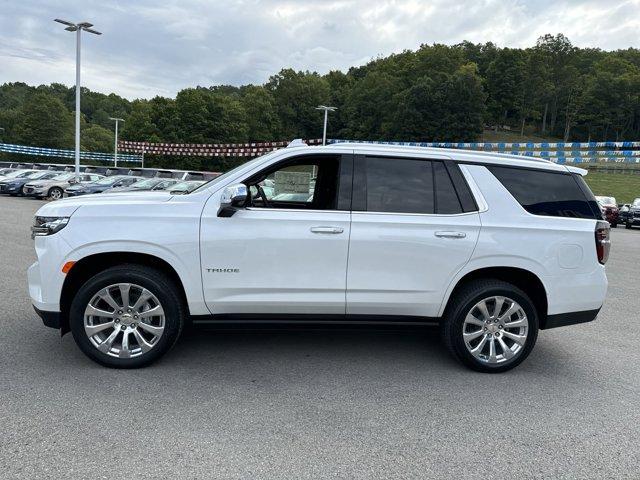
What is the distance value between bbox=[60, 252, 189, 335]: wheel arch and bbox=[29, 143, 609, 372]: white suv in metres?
0.01

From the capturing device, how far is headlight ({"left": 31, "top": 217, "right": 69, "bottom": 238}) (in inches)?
156

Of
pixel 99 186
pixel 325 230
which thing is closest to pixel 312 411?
pixel 325 230

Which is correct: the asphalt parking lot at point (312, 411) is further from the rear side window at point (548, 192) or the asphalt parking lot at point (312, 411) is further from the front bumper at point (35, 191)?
the front bumper at point (35, 191)

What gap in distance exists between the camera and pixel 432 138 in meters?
86.2

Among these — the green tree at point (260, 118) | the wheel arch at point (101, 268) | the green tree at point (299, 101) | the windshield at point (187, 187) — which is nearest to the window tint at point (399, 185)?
the windshield at point (187, 187)

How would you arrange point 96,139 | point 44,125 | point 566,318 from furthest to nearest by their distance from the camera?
point 96,139 < point 44,125 < point 566,318

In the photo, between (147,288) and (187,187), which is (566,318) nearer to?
(147,288)

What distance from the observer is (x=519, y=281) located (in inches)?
176

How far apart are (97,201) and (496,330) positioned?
11.7 ft

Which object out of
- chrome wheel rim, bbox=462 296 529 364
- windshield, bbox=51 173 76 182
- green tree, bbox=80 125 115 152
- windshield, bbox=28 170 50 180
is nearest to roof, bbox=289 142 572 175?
chrome wheel rim, bbox=462 296 529 364

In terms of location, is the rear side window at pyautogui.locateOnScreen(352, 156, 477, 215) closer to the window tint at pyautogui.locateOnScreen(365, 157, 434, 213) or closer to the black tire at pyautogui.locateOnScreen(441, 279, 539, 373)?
the window tint at pyautogui.locateOnScreen(365, 157, 434, 213)

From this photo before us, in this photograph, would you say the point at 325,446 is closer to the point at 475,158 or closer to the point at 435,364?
the point at 435,364

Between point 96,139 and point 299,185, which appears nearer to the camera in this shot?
point 299,185

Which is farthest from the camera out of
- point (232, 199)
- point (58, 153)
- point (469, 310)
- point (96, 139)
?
point (96, 139)
